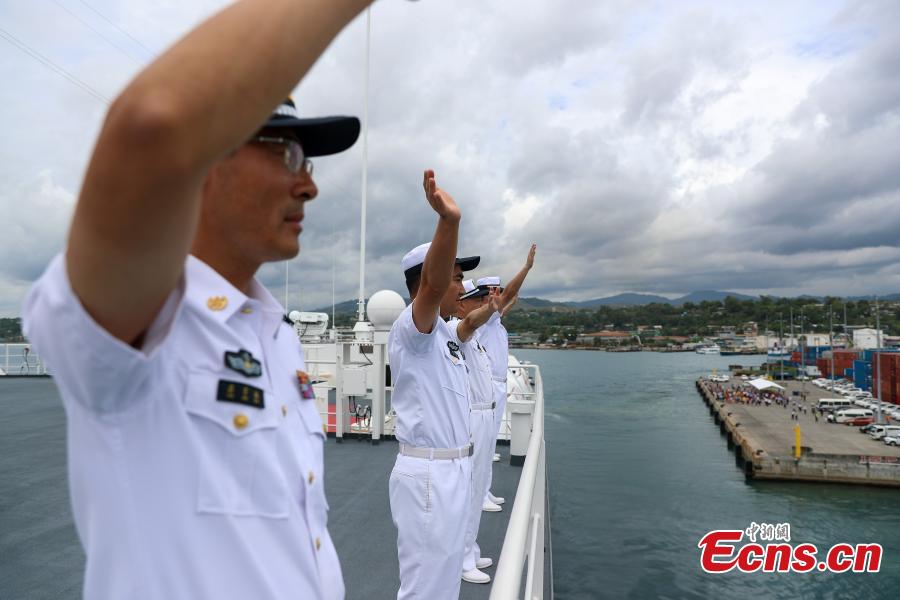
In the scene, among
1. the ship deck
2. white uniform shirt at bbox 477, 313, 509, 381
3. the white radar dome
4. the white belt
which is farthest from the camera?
the white radar dome

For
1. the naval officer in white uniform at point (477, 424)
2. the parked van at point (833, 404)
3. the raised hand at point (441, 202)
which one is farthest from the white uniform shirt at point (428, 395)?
the parked van at point (833, 404)

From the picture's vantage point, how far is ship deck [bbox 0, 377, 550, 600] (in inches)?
155

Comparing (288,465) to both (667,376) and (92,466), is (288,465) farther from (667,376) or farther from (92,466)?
(667,376)

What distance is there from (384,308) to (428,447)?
8.34m

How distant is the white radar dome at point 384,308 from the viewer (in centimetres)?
1127

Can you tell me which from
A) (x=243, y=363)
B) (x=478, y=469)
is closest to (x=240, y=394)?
(x=243, y=363)

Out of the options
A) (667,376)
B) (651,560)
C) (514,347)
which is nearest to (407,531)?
(651,560)

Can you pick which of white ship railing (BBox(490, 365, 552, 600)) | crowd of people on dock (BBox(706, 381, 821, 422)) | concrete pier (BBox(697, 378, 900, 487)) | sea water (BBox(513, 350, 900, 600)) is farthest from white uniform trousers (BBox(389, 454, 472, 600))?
crowd of people on dock (BBox(706, 381, 821, 422))

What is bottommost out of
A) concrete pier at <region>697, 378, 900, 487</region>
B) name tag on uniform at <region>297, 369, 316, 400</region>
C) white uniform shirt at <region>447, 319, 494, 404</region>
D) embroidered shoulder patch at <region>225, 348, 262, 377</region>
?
concrete pier at <region>697, 378, 900, 487</region>

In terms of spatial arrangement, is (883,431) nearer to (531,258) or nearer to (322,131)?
(531,258)

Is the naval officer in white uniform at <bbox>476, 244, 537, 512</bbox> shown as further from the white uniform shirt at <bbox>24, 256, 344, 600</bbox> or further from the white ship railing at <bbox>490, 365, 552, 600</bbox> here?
the white uniform shirt at <bbox>24, 256, 344, 600</bbox>

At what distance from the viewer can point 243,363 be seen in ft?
3.17

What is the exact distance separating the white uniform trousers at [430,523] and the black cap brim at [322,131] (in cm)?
214

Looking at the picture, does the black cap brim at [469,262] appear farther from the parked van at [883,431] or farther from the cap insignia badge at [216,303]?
the parked van at [883,431]
